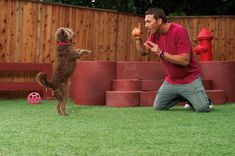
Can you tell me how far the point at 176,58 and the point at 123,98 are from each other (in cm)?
163

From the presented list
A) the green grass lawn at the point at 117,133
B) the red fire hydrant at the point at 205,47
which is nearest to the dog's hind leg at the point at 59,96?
the green grass lawn at the point at 117,133

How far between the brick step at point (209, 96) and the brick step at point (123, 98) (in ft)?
0.36

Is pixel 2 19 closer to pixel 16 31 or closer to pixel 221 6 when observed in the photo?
pixel 16 31

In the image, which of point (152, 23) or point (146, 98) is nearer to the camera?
point (152, 23)

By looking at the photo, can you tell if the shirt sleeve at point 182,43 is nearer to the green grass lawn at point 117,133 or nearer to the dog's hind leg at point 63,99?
the green grass lawn at point 117,133

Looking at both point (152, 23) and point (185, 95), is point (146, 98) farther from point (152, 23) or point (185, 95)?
point (152, 23)

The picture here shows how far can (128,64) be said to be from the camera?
830cm

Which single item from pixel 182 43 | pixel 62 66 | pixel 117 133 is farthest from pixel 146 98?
pixel 117 133

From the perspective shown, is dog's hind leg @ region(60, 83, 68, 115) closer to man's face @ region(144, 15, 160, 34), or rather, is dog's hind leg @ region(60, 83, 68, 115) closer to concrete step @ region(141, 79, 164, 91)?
man's face @ region(144, 15, 160, 34)

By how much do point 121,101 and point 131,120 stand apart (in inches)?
82.8

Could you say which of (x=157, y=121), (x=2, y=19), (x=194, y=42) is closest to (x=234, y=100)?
(x=194, y=42)

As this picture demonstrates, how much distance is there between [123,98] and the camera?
752 cm

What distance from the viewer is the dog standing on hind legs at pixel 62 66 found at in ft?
19.7

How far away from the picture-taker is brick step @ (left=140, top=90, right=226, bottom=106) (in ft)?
25.4
